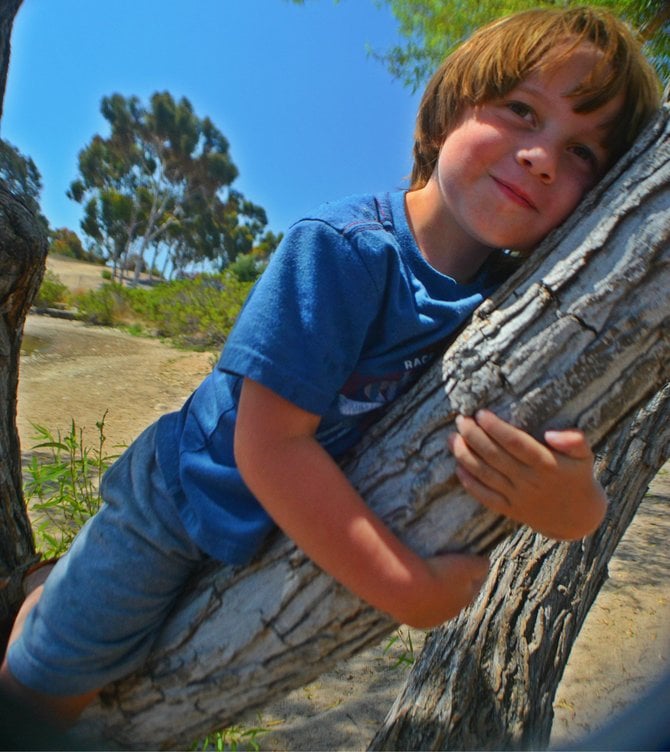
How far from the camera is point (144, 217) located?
28797 mm

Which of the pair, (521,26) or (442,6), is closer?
(521,26)

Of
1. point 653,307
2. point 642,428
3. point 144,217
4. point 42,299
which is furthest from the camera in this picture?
point 144,217

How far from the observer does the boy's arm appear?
81 centimetres

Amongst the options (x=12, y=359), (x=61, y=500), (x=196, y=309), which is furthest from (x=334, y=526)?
(x=196, y=309)

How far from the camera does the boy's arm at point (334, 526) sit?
813 millimetres

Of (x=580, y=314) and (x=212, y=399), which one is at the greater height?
(x=212, y=399)

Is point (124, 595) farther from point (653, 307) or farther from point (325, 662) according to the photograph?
point (653, 307)

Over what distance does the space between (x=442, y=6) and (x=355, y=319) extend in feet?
22.6

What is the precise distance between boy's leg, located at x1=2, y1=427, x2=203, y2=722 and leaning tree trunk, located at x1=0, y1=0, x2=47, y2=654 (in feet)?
0.57

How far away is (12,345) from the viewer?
1.29m

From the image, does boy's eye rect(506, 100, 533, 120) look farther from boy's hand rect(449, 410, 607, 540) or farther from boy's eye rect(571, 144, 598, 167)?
boy's hand rect(449, 410, 607, 540)

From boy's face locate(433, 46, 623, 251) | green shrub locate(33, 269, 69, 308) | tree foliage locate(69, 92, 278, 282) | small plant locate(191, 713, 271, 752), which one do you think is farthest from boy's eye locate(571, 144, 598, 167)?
tree foliage locate(69, 92, 278, 282)

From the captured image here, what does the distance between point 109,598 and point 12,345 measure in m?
0.62

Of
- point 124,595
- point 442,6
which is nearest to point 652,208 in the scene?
point 124,595
